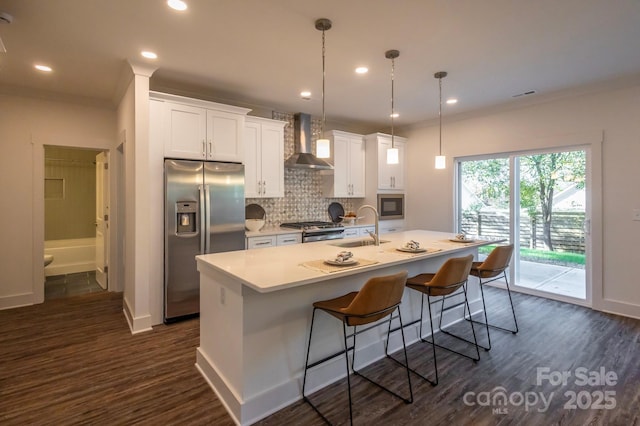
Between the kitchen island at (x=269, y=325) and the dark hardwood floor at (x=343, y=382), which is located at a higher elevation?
the kitchen island at (x=269, y=325)

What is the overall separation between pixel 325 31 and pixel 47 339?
379 centimetres

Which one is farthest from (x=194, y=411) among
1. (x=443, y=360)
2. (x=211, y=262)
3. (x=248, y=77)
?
(x=248, y=77)

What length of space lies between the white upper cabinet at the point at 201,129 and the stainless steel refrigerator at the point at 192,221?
181mm

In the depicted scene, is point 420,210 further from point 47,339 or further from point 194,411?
point 47,339

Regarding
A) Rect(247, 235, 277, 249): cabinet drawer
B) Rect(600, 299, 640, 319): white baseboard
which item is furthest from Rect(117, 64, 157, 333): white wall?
Rect(600, 299, 640, 319): white baseboard

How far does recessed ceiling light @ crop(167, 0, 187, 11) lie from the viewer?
7.08 feet

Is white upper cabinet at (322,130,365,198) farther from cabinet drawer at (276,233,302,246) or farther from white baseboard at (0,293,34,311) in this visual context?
white baseboard at (0,293,34,311)

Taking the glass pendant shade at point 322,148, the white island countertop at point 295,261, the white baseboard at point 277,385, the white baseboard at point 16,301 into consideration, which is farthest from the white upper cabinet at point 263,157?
the white baseboard at point 16,301

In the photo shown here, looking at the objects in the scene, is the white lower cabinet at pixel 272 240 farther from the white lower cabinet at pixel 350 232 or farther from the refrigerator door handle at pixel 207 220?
the white lower cabinet at pixel 350 232

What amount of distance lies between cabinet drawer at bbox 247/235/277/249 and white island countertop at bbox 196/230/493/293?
1.21 metres

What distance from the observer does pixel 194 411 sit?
2.01 metres

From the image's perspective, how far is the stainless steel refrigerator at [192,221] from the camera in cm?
335

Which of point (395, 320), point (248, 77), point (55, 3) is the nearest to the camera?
point (55, 3)


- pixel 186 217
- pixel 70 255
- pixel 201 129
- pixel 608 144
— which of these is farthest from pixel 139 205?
pixel 608 144
